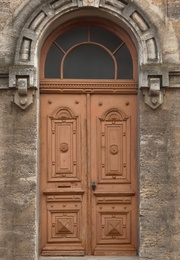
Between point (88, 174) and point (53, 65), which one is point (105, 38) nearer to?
point (53, 65)

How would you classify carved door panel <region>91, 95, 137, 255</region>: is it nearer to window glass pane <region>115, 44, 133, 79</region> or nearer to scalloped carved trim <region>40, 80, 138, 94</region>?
scalloped carved trim <region>40, 80, 138, 94</region>

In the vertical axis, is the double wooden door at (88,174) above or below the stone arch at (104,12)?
below

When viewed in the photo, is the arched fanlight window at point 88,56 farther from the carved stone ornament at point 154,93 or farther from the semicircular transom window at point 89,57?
the carved stone ornament at point 154,93

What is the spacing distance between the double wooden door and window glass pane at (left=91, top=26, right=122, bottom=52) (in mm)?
820

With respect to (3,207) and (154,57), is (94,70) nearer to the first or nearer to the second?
(154,57)

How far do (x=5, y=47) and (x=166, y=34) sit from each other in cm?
250

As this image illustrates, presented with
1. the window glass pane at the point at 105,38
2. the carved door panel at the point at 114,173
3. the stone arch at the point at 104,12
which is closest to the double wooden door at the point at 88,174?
the carved door panel at the point at 114,173

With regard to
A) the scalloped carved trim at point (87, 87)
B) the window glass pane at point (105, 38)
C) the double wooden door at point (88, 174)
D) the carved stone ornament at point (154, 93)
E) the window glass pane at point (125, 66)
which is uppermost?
the window glass pane at point (105, 38)

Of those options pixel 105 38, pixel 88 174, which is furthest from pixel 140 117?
pixel 105 38

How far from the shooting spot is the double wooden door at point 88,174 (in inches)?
319

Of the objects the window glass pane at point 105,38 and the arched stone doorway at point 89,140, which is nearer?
the arched stone doorway at point 89,140

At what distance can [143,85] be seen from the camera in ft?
25.7

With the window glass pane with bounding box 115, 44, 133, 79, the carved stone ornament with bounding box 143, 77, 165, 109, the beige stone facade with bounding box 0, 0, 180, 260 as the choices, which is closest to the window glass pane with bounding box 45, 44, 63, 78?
the beige stone facade with bounding box 0, 0, 180, 260

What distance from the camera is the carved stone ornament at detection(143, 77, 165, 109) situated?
7.81 metres
